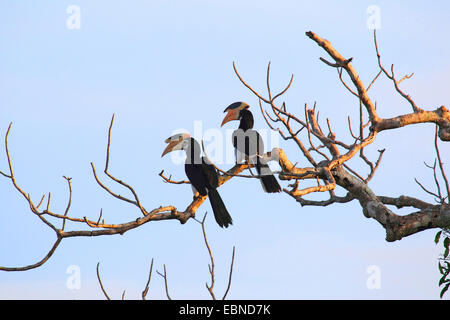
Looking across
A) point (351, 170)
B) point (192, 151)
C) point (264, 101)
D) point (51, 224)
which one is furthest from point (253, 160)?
point (51, 224)

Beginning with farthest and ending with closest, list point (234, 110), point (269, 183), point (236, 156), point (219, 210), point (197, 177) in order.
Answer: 1. point (234, 110)
2. point (236, 156)
3. point (269, 183)
4. point (197, 177)
5. point (219, 210)

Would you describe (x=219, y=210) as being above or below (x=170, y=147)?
below

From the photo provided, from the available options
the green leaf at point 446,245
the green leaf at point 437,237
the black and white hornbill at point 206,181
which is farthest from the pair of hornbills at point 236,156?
the green leaf at point 446,245

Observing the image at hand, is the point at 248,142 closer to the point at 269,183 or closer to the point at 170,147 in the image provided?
the point at 269,183

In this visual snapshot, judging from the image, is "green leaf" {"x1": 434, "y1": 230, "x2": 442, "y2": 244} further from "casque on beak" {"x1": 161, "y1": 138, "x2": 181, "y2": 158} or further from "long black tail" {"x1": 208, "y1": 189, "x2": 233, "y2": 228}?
"casque on beak" {"x1": 161, "y1": 138, "x2": 181, "y2": 158}

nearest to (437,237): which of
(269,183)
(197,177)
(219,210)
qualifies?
(269,183)

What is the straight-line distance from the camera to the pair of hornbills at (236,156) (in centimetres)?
744

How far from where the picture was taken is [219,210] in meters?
7.44

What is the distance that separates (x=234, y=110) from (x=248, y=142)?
3.54 feet

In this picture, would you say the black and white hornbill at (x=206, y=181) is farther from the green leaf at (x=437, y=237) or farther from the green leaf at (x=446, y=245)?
the green leaf at (x=446, y=245)

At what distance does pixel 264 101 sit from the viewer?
17.0ft
